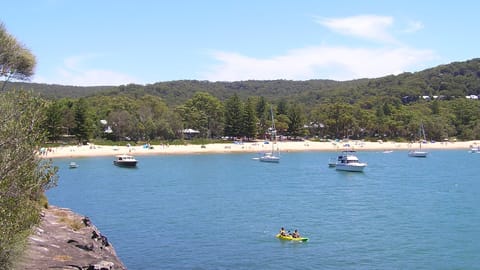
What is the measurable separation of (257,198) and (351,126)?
11457cm

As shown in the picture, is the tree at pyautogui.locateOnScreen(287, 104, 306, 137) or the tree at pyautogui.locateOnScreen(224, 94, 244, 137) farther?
the tree at pyautogui.locateOnScreen(287, 104, 306, 137)

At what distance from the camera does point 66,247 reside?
22828 mm

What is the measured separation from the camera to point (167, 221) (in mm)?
44594

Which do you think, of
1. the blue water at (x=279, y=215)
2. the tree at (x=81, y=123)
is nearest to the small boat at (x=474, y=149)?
the blue water at (x=279, y=215)

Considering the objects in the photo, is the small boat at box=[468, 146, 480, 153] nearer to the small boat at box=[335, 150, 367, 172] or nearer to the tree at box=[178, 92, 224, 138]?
the tree at box=[178, 92, 224, 138]

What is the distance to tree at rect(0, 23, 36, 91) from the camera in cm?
1861

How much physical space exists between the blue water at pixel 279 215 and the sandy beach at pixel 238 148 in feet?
90.5

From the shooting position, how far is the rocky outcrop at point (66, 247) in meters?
20.3

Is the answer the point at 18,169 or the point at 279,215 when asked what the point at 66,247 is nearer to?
the point at 18,169

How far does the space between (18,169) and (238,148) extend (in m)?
124

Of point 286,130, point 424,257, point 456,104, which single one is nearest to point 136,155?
point 286,130

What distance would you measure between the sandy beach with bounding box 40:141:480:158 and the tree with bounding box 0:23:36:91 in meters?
83.7

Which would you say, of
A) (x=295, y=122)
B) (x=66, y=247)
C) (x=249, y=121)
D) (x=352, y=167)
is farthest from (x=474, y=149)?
(x=66, y=247)

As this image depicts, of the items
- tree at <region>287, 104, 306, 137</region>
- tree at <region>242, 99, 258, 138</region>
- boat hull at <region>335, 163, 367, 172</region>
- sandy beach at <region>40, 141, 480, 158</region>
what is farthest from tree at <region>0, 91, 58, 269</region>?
tree at <region>287, 104, 306, 137</region>
